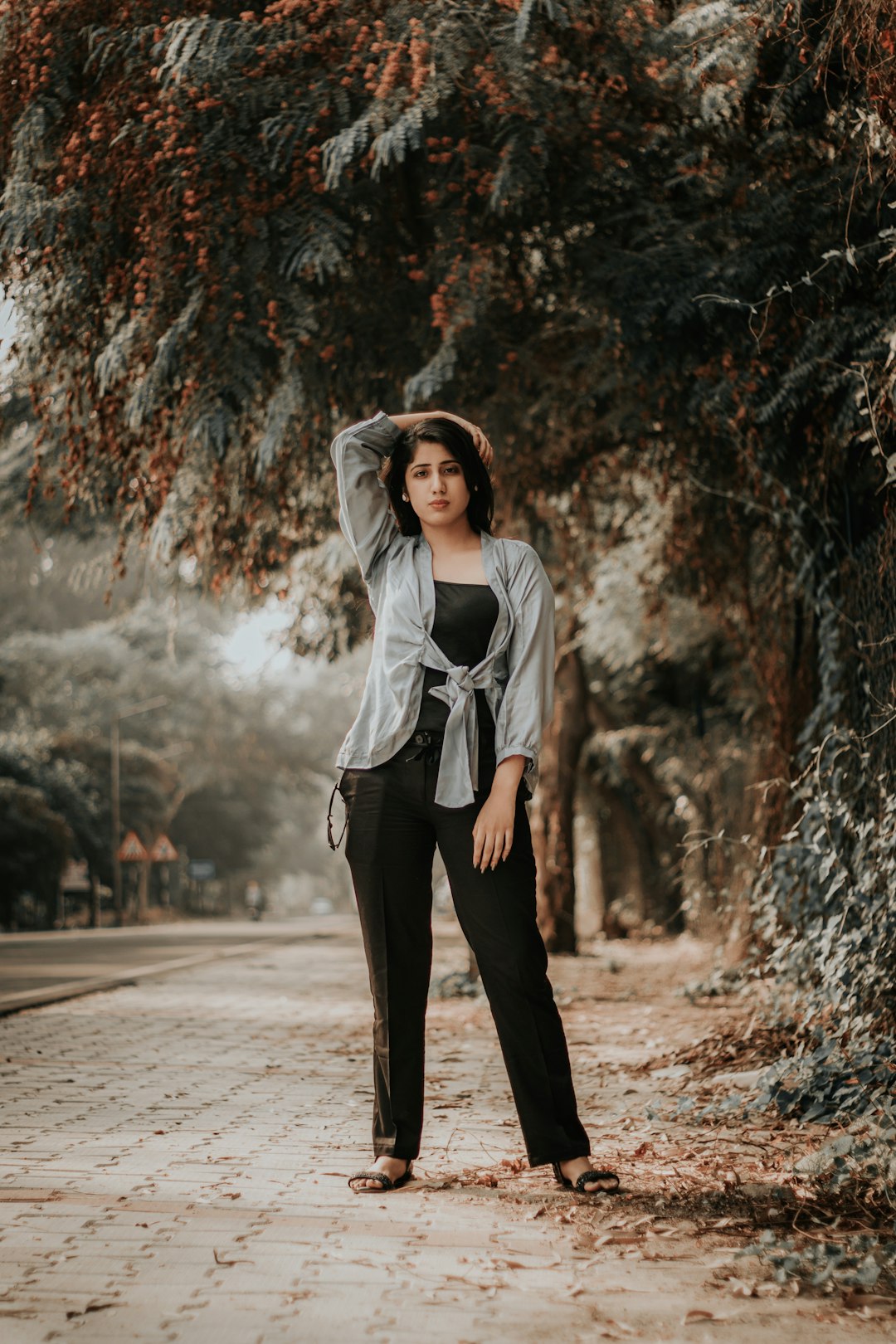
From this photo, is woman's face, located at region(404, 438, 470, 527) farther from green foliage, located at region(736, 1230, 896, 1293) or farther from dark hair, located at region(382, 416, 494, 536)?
green foliage, located at region(736, 1230, 896, 1293)

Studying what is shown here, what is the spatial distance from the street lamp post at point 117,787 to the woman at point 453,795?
36.6 metres

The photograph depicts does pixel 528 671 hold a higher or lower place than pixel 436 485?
lower

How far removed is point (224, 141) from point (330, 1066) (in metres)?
4.38

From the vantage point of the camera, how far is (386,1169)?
3980mm

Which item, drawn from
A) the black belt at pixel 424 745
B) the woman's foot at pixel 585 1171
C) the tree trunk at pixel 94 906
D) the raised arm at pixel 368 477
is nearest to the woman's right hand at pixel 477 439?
the raised arm at pixel 368 477

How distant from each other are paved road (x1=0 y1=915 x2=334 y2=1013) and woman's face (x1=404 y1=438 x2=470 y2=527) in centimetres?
670

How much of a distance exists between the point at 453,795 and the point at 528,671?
41cm

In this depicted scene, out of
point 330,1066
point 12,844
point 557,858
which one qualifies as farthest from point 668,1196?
point 12,844

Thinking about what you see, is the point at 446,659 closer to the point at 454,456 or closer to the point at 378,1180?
the point at 454,456

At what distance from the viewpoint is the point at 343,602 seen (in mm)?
12266

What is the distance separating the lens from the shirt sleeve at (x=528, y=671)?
3934 mm

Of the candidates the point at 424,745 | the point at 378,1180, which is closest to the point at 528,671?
the point at 424,745

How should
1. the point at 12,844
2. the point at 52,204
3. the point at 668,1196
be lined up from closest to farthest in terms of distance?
the point at 668,1196, the point at 52,204, the point at 12,844

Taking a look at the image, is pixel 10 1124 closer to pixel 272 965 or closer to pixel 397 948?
pixel 397 948
